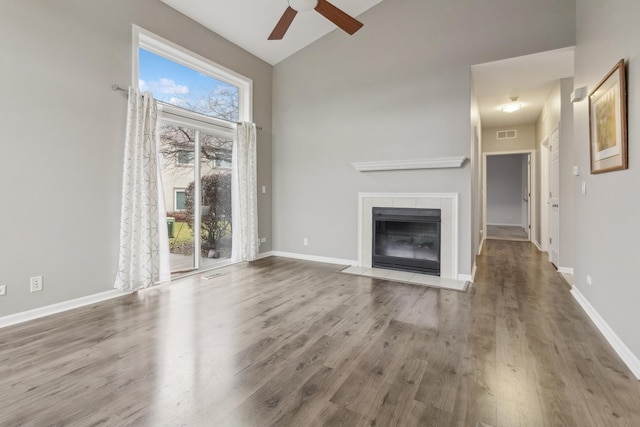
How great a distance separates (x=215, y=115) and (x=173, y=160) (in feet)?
3.42

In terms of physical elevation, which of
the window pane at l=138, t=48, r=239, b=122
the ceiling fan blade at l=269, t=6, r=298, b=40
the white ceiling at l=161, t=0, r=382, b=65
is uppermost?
the white ceiling at l=161, t=0, r=382, b=65

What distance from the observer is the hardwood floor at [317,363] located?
1571 millimetres

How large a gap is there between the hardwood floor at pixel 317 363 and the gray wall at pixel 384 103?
5.45 ft

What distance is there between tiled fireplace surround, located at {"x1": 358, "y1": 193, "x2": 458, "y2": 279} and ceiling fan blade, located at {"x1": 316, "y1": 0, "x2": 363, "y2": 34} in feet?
7.56

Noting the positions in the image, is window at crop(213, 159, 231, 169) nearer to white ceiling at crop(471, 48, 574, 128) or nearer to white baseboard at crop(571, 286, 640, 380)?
white ceiling at crop(471, 48, 574, 128)

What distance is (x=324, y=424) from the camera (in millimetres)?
1490

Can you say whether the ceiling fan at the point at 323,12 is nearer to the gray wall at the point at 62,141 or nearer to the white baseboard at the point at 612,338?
the gray wall at the point at 62,141

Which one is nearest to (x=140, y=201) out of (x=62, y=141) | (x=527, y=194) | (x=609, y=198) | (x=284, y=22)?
(x=62, y=141)

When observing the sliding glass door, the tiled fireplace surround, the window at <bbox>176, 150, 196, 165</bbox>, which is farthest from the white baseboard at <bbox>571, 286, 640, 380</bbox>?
the window at <bbox>176, 150, 196, 165</bbox>

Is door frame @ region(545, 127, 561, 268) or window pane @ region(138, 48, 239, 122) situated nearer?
window pane @ region(138, 48, 239, 122)

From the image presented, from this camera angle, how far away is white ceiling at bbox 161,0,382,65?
4.05 metres

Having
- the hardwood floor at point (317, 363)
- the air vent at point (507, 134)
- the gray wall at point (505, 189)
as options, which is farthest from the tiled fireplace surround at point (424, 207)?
the gray wall at point (505, 189)

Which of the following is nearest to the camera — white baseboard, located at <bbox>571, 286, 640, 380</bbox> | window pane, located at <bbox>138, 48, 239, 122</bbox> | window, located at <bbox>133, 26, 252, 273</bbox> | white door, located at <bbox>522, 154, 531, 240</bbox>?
white baseboard, located at <bbox>571, 286, 640, 380</bbox>

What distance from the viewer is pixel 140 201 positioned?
11.5ft
